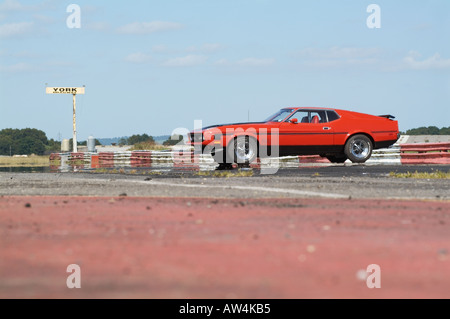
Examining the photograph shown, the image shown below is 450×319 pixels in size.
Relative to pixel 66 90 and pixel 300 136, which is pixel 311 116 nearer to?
pixel 300 136

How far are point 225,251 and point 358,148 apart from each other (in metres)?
14.7

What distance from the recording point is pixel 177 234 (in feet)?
17.6

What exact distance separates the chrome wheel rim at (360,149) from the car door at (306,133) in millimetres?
736

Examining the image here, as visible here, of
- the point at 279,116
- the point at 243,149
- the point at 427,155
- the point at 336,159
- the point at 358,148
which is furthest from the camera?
the point at 427,155

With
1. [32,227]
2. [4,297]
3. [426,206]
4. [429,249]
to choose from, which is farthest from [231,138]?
[4,297]

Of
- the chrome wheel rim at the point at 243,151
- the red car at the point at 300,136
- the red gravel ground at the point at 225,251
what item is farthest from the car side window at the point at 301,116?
the red gravel ground at the point at 225,251

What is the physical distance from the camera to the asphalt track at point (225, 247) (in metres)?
3.65

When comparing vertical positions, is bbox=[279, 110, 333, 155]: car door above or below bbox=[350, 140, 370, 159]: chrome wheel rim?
above

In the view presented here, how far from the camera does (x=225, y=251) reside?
4602 millimetres

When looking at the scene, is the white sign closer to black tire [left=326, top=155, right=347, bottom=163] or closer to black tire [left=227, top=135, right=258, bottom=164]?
black tire [left=326, top=155, right=347, bottom=163]

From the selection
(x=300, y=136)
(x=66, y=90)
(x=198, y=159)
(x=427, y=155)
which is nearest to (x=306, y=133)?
(x=300, y=136)

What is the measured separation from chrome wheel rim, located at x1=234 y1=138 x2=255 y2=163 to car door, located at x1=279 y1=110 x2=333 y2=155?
98 centimetres

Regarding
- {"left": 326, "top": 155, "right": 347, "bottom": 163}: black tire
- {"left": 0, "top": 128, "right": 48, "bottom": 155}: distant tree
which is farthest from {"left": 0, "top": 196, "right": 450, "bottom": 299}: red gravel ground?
{"left": 0, "top": 128, "right": 48, "bottom": 155}: distant tree

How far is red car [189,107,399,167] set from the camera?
56.4 feet
